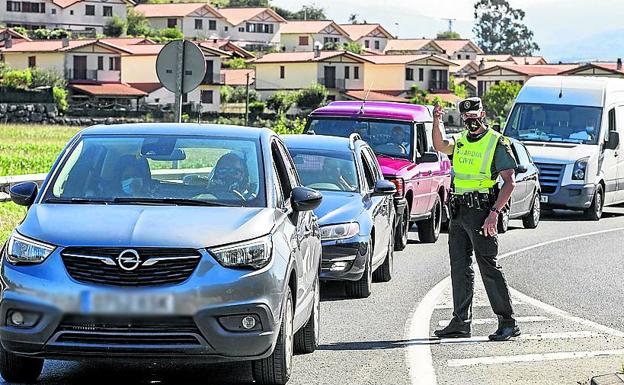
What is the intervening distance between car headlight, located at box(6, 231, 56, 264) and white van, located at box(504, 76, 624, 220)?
67.6 feet

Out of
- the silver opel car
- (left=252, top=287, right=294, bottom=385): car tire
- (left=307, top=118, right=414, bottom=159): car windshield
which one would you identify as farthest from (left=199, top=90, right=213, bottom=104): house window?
(left=252, top=287, right=294, bottom=385): car tire

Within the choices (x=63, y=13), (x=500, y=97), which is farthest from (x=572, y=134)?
(x=63, y=13)

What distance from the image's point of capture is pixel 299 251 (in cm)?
908

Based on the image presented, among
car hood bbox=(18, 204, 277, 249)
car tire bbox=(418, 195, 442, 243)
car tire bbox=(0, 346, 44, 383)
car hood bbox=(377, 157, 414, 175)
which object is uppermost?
car hood bbox=(18, 204, 277, 249)

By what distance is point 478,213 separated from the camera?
427 inches

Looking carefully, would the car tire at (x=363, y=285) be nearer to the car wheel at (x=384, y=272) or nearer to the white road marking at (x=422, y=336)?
the white road marking at (x=422, y=336)

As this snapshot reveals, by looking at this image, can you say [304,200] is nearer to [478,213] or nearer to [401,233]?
[478,213]

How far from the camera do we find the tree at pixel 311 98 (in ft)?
347

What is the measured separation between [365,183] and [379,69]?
104808 mm

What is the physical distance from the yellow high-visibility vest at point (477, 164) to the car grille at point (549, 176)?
16834 mm

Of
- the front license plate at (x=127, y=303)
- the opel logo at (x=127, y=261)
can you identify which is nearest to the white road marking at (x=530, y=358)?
the front license plate at (x=127, y=303)

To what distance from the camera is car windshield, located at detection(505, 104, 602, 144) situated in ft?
92.2

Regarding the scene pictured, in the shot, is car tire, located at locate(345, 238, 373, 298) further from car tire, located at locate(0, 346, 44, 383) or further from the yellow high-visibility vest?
car tire, located at locate(0, 346, 44, 383)

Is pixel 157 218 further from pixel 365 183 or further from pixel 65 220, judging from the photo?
pixel 365 183
